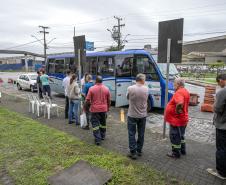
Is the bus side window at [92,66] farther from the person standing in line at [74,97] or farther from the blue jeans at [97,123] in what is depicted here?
the blue jeans at [97,123]

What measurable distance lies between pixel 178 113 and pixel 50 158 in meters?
2.94

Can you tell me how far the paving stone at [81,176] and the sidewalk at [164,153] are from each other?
1.12 meters

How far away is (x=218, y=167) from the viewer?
14.4ft

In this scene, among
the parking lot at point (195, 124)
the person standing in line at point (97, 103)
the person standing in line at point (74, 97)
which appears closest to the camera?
the person standing in line at point (97, 103)

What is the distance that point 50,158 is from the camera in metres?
5.22

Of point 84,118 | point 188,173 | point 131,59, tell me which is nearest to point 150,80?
point 131,59

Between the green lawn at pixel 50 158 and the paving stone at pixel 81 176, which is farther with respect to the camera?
the green lawn at pixel 50 158

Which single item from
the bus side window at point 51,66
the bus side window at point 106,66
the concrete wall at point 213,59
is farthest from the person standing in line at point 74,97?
the concrete wall at point 213,59

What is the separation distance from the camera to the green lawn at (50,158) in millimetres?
4336

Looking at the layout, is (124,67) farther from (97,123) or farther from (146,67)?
(97,123)

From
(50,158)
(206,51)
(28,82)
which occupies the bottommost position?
(50,158)

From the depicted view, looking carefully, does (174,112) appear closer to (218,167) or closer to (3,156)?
(218,167)

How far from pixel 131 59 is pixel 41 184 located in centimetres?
792

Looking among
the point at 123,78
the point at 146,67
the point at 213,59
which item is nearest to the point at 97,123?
the point at 146,67
